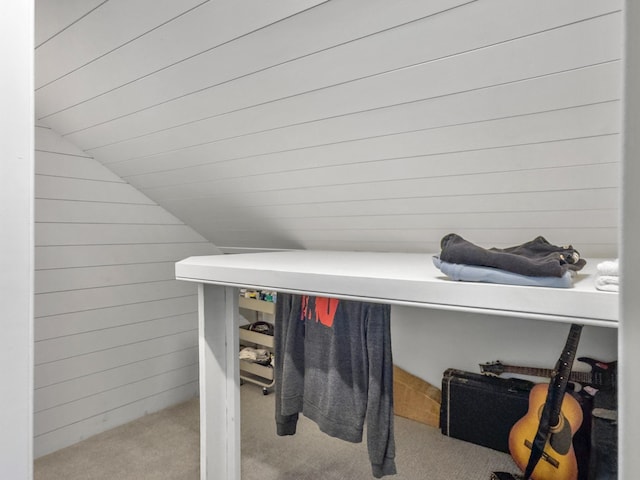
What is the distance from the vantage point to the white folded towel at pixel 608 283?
2.84 feet

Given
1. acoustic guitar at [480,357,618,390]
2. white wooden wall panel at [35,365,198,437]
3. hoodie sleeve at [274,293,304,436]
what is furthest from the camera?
white wooden wall panel at [35,365,198,437]

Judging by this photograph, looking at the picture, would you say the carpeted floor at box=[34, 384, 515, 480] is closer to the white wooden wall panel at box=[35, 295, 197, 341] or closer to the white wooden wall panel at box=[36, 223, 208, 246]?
the white wooden wall panel at box=[35, 295, 197, 341]

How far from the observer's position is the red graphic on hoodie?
1.73 meters

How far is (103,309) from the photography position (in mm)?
2482

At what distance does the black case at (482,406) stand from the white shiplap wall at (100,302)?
5.70 ft

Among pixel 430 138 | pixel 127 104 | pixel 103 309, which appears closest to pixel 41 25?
pixel 127 104

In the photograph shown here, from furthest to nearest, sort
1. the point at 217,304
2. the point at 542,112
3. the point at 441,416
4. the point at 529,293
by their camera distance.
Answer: the point at 441,416, the point at 217,304, the point at 542,112, the point at 529,293

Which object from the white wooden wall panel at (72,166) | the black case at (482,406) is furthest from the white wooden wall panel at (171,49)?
the black case at (482,406)

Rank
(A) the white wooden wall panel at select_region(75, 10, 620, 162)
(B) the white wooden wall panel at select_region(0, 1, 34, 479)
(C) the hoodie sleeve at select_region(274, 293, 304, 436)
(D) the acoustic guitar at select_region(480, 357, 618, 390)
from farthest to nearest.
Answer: (D) the acoustic guitar at select_region(480, 357, 618, 390) < (C) the hoodie sleeve at select_region(274, 293, 304, 436) < (A) the white wooden wall panel at select_region(75, 10, 620, 162) < (B) the white wooden wall panel at select_region(0, 1, 34, 479)

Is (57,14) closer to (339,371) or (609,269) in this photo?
(339,371)

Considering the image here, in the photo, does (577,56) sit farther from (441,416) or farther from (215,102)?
(441,416)

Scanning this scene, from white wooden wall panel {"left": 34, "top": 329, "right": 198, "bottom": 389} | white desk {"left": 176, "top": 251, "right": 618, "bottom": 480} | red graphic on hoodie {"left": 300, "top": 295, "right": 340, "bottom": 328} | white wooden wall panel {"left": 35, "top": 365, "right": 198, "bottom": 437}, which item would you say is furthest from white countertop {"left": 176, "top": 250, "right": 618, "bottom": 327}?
white wooden wall panel {"left": 35, "top": 365, "right": 198, "bottom": 437}

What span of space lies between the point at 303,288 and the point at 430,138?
638mm

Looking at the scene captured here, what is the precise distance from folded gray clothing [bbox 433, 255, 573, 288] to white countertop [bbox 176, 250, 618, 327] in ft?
0.05
